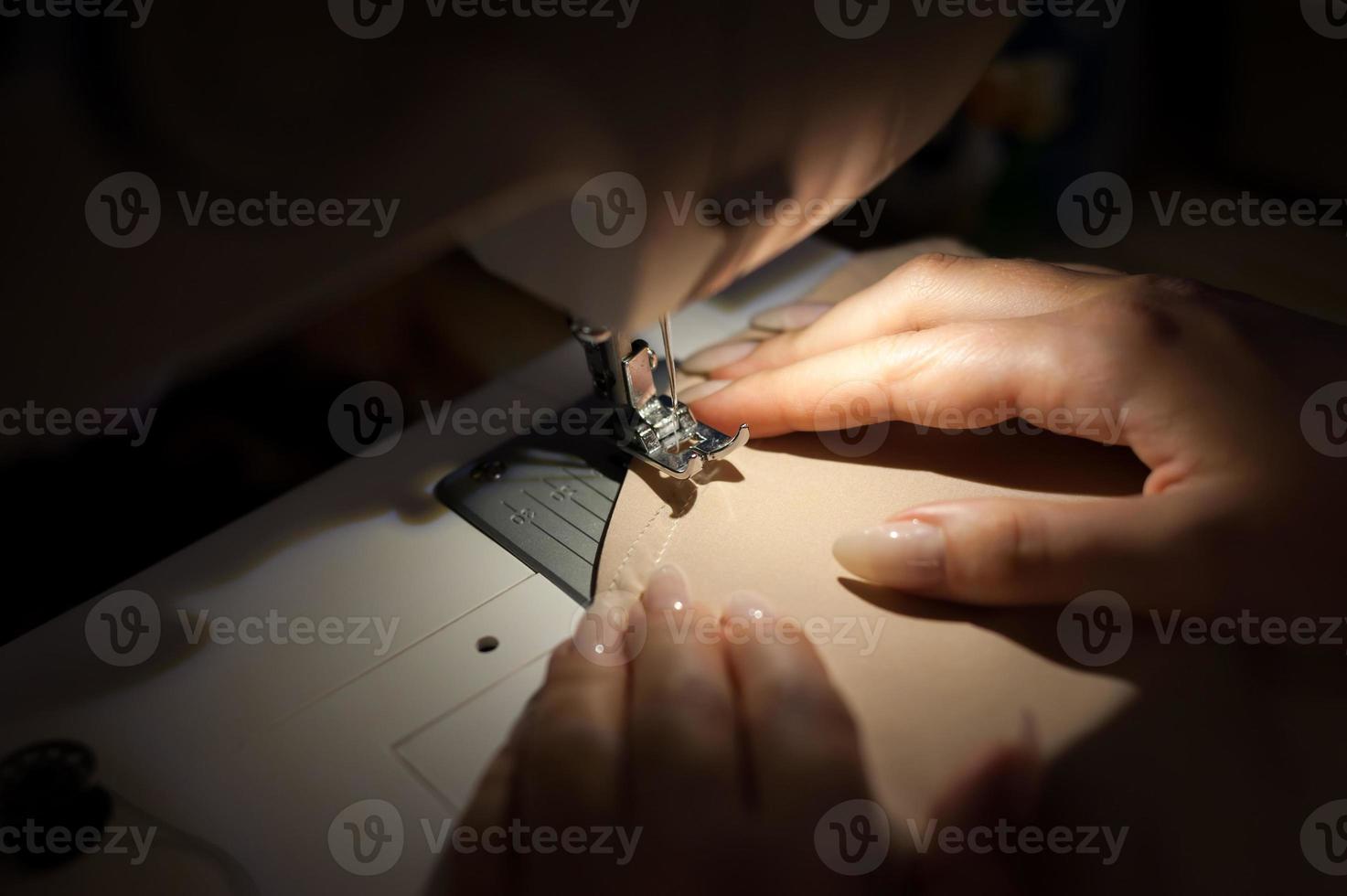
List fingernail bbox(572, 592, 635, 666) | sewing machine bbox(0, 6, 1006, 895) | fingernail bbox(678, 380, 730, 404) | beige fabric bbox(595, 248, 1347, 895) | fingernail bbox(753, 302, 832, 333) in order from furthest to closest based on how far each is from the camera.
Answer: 1. fingernail bbox(753, 302, 832, 333)
2. fingernail bbox(678, 380, 730, 404)
3. fingernail bbox(572, 592, 635, 666)
4. beige fabric bbox(595, 248, 1347, 895)
5. sewing machine bbox(0, 6, 1006, 895)

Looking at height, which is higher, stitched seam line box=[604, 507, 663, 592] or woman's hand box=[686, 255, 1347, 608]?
woman's hand box=[686, 255, 1347, 608]

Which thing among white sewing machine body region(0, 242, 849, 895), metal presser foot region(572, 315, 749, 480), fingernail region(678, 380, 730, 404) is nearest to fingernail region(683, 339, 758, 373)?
fingernail region(678, 380, 730, 404)

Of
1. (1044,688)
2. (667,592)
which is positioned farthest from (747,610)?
(1044,688)

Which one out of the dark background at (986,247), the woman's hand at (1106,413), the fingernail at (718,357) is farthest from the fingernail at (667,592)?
the dark background at (986,247)

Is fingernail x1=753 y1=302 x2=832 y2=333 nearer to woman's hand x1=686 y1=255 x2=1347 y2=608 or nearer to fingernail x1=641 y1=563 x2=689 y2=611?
woman's hand x1=686 y1=255 x2=1347 y2=608

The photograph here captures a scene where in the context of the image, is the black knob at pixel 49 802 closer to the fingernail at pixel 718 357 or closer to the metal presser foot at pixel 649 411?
the metal presser foot at pixel 649 411

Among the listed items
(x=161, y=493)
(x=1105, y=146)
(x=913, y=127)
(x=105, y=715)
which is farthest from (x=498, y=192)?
(x=1105, y=146)

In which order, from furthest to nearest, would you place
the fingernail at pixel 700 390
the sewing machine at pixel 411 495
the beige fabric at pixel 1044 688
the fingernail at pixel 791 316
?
the fingernail at pixel 791 316
the fingernail at pixel 700 390
the beige fabric at pixel 1044 688
the sewing machine at pixel 411 495
